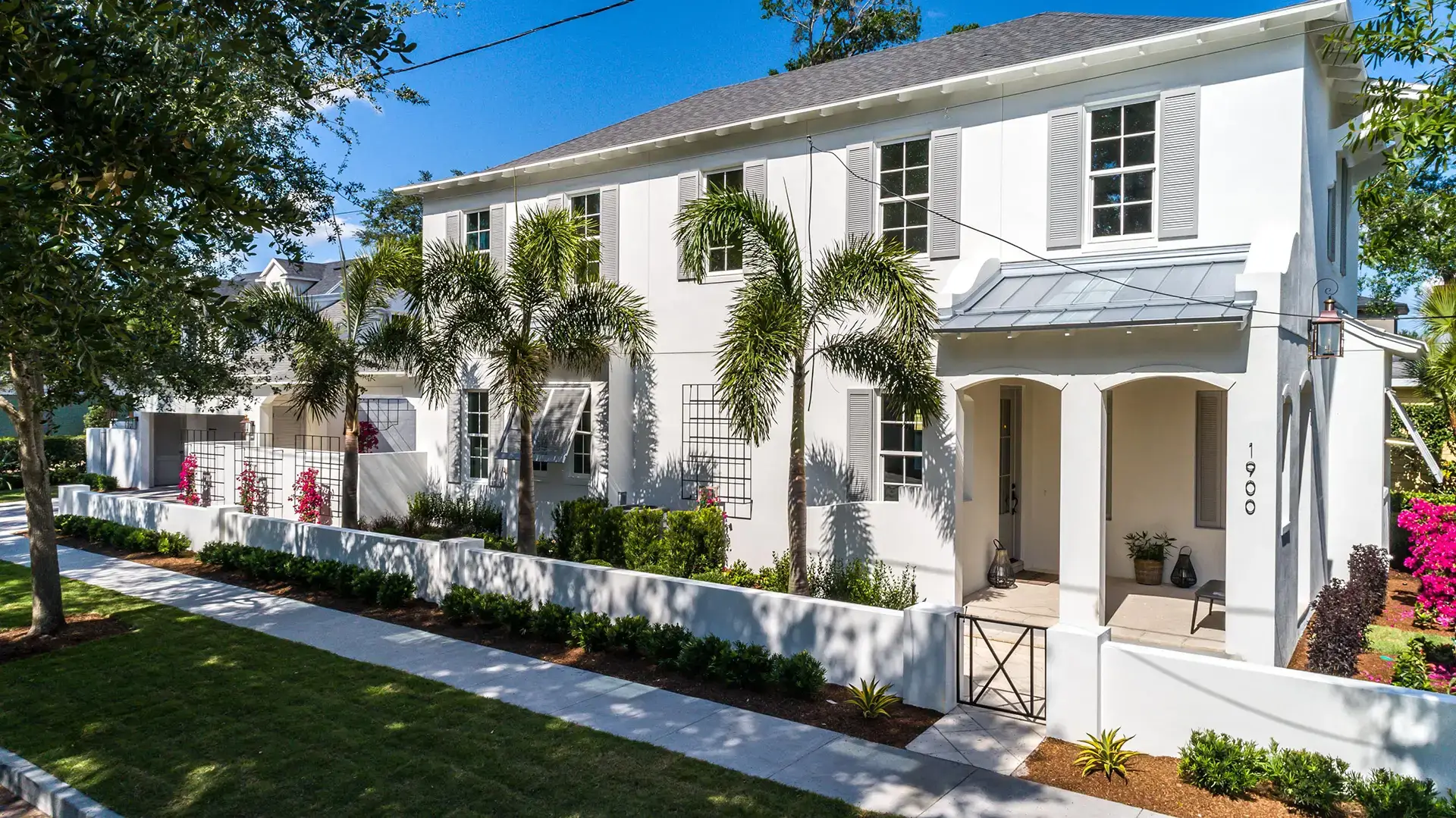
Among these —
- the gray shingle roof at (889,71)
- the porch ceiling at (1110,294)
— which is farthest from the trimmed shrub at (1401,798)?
the gray shingle roof at (889,71)

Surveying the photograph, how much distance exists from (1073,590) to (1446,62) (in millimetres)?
6166

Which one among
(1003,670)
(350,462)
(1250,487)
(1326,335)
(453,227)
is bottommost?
(1003,670)

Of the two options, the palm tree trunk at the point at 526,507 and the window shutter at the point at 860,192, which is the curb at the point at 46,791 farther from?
the window shutter at the point at 860,192

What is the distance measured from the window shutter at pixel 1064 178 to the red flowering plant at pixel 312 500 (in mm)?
14788

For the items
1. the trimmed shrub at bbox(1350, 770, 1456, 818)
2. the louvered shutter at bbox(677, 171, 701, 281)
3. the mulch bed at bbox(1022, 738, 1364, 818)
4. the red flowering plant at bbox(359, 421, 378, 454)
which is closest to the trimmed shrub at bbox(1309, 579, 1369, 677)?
the trimmed shrub at bbox(1350, 770, 1456, 818)

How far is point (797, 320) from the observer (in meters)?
11.0

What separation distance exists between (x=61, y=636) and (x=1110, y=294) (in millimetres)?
13959

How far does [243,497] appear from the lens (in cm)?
1964

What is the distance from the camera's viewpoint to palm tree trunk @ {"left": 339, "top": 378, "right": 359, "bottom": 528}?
16.5 m

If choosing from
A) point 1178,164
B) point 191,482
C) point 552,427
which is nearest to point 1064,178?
point 1178,164

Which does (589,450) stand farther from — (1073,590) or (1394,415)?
(1394,415)

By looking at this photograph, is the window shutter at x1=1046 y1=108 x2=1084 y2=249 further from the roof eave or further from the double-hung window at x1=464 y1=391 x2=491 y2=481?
the double-hung window at x1=464 y1=391 x2=491 y2=481

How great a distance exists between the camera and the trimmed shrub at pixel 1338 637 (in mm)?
9305

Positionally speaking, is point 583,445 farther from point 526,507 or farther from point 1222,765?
point 1222,765
